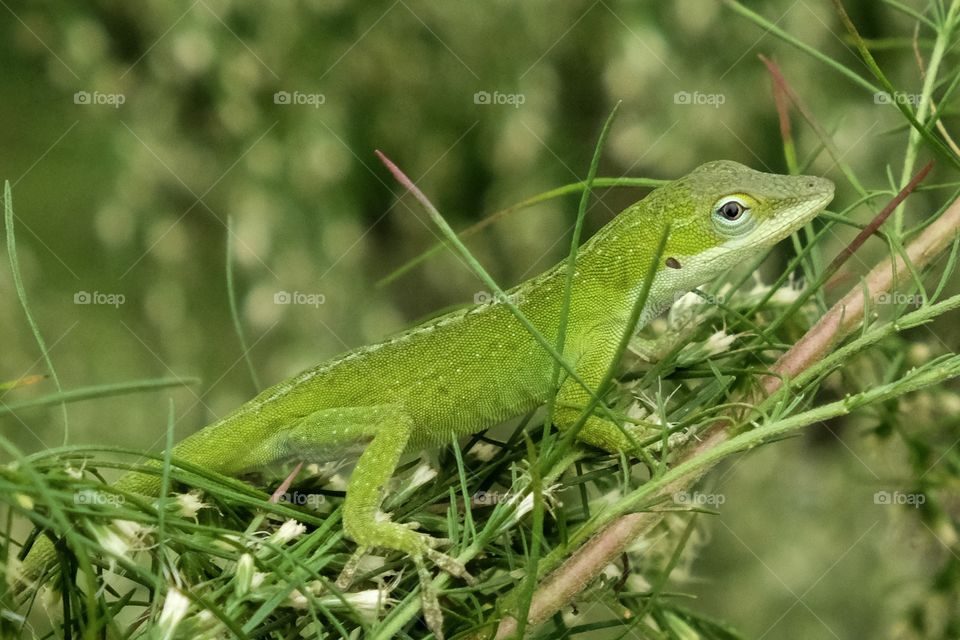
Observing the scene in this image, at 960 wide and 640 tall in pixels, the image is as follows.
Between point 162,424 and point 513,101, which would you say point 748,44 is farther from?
point 162,424

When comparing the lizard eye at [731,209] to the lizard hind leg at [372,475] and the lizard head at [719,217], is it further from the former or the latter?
the lizard hind leg at [372,475]

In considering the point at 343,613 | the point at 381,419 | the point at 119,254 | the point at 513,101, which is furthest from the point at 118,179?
the point at 343,613

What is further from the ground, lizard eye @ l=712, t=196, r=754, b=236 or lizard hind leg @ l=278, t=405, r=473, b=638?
lizard eye @ l=712, t=196, r=754, b=236

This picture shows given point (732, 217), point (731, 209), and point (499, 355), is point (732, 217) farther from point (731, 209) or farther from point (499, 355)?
point (499, 355)

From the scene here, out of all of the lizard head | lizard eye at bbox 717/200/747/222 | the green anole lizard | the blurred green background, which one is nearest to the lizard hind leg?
the green anole lizard

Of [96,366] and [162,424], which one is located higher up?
[96,366]

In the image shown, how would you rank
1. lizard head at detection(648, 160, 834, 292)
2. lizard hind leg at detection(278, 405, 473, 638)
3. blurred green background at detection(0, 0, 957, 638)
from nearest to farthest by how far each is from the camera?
lizard hind leg at detection(278, 405, 473, 638) < lizard head at detection(648, 160, 834, 292) < blurred green background at detection(0, 0, 957, 638)

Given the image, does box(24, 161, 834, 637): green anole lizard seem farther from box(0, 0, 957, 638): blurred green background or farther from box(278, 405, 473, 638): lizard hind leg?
box(0, 0, 957, 638): blurred green background

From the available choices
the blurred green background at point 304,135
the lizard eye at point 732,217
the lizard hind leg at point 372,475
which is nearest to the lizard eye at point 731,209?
the lizard eye at point 732,217
